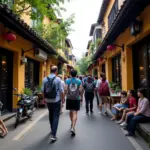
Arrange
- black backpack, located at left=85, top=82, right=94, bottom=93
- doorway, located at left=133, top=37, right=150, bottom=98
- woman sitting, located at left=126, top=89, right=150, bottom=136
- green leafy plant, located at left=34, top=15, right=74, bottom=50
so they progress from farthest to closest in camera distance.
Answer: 1. green leafy plant, located at left=34, top=15, right=74, bottom=50
2. black backpack, located at left=85, top=82, right=94, bottom=93
3. doorway, located at left=133, top=37, right=150, bottom=98
4. woman sitting, located at left=126, top=89, right=150, bottom=136

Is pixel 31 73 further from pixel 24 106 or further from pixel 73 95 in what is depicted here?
pixel 73 95

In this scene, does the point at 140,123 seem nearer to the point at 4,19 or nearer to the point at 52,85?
the point at 52,85

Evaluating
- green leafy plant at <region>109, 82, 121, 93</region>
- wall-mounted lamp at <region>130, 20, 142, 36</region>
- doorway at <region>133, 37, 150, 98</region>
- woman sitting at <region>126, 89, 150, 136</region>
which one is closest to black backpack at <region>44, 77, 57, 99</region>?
woman sitting at <region>126, 89, 150, 136</region>

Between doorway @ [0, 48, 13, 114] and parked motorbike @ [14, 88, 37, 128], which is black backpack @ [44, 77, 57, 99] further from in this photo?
doorway @ [0, 48, 13, 114]

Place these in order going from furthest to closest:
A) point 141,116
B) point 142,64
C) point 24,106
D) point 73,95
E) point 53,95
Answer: point 142,64 → point 24,106 → point 73,95 → point 141,116 → point 53,95

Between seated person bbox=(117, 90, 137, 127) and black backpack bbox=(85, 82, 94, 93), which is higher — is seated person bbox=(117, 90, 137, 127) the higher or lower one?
the lower one

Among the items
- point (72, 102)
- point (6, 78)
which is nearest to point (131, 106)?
point (72, 102)

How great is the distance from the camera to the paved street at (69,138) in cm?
507

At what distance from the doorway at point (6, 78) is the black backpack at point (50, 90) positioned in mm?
3715

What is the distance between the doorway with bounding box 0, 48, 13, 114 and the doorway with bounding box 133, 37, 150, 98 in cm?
513

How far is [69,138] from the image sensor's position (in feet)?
18.9

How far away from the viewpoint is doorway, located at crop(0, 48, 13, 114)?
351 inches

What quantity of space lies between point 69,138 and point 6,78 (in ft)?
15.7

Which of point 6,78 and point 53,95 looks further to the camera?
point 6,78
